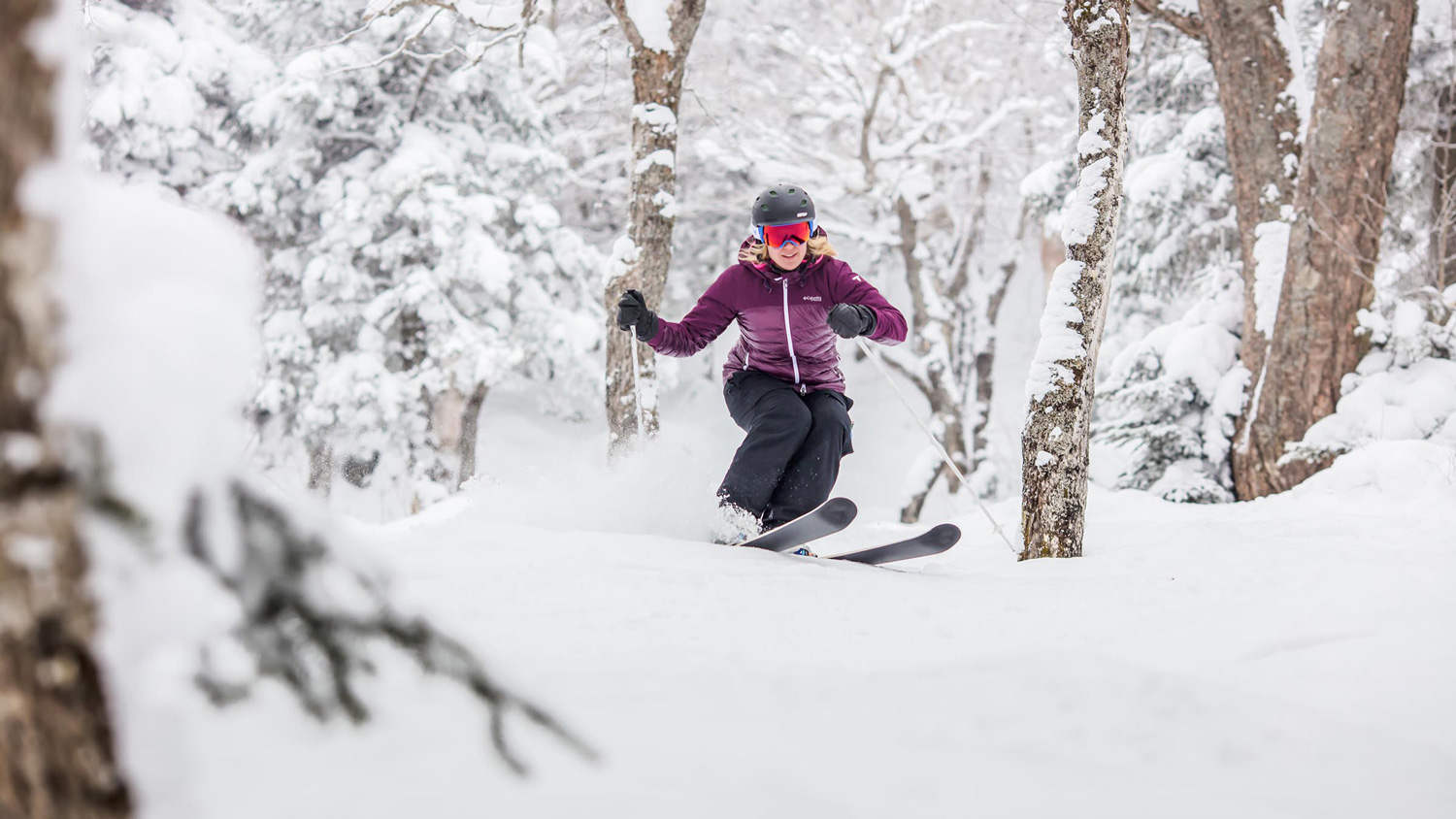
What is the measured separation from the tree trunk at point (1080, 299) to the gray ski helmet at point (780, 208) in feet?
3.68

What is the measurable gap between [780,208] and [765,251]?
22cm

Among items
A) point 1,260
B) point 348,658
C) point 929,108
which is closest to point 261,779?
point 348,658

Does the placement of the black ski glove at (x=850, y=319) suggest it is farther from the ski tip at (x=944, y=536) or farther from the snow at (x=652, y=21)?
the snow at (x=652, y=21)

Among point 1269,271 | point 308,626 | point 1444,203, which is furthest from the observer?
point 1269,271

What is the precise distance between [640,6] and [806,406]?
317cm

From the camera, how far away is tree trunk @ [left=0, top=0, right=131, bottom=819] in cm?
88

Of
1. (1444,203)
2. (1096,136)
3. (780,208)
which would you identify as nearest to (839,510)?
(780,208)

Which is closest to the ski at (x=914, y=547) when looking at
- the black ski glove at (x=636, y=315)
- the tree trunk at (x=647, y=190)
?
the black ski glove at (x=636, y=315)

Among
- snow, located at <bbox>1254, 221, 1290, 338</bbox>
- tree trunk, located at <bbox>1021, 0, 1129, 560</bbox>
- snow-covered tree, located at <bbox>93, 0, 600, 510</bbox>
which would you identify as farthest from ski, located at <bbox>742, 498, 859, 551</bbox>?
snow-covered tree, located at <bbox>93, 0, 600, 510</bbox>

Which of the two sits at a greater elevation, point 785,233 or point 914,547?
point 785,233

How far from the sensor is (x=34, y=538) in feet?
2.91

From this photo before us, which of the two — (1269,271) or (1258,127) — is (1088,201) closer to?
(1269,271)

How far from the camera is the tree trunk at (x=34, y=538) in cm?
88

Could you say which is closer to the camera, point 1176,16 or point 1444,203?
point 1444,203
